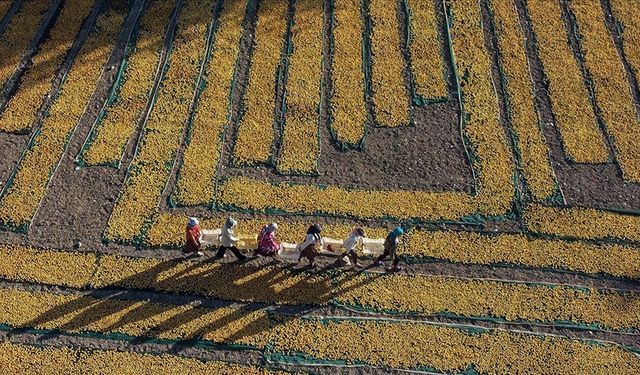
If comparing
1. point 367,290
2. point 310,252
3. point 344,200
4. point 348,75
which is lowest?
point 367,290

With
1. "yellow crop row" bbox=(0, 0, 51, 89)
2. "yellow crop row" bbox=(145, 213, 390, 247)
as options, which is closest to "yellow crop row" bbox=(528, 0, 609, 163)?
"yellow crop row" bbox=(145, 213, 390, 247)

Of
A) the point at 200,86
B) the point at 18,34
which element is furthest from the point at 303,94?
the point at 18,34

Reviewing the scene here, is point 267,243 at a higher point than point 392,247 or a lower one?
lower

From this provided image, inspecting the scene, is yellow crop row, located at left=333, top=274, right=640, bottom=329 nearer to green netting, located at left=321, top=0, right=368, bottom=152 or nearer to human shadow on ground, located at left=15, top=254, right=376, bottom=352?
human shadow on ground, located at left=15, top=254, right=376, bottom=352

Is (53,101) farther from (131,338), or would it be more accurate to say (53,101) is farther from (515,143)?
(515,143)

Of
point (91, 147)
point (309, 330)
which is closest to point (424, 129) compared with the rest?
point (309, 330)

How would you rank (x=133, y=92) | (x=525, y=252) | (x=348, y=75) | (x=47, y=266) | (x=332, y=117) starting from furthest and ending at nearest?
(x=348, y=75) < (x=133, y=92) < (x=332, y=117) < (x=525, y=252) < (x=47, y=266)
